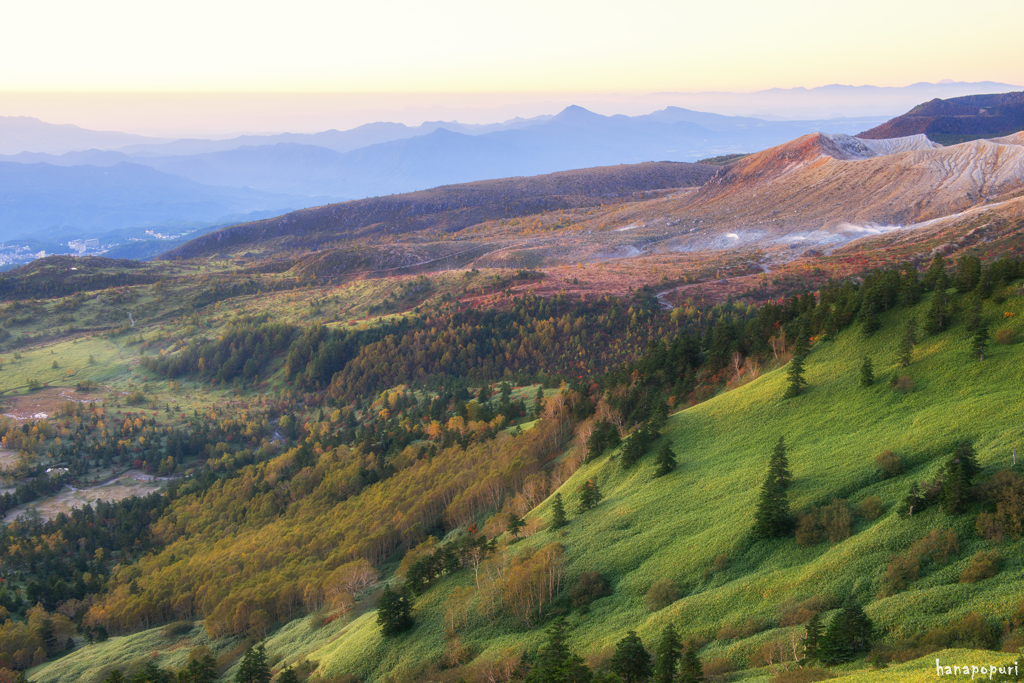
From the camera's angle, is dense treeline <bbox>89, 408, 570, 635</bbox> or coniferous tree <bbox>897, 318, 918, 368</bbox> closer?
coniferous tree <bbox>897, 318, 918, 368</bbox>

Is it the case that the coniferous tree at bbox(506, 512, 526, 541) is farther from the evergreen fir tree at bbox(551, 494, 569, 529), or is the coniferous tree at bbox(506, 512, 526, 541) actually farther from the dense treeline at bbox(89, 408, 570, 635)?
the dense treeline at bbox(89, 408, 570, 635)

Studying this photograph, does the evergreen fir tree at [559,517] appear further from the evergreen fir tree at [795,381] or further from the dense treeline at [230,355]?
the dense treeline at [230,355]

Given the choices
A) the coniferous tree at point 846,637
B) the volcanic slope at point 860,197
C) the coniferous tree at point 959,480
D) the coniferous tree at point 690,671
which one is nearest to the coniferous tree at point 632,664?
the coniferous tree at point 690,671

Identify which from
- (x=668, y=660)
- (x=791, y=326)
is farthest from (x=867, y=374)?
(x=668, y=660)

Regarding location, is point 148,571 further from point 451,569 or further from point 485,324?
point 485,324

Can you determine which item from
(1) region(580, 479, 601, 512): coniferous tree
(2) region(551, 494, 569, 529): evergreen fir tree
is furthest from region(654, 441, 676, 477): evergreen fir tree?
(2) region(551, 494, 569, 529): evergreen fir tree

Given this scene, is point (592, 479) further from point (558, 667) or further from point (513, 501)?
point (558, 667)
